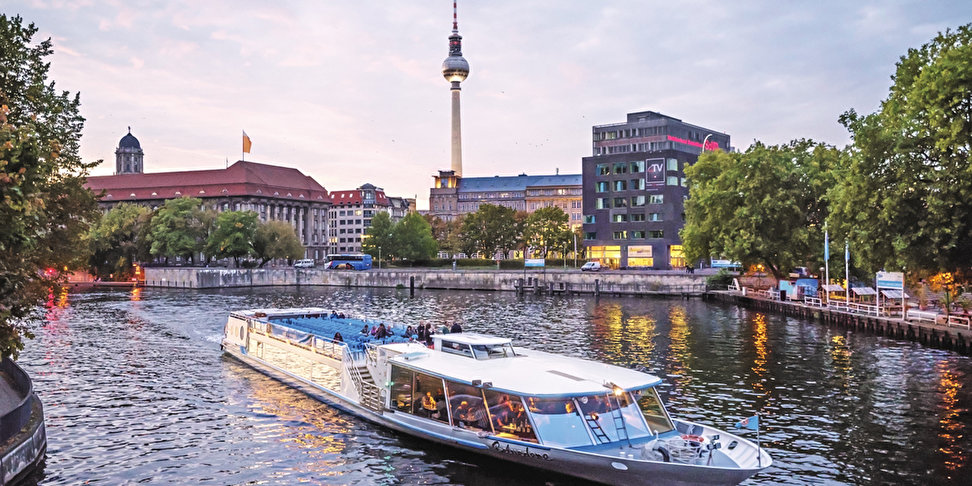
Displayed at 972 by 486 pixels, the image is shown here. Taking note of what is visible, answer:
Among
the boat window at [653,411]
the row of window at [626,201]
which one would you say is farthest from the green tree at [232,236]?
the boat window at [653,411]

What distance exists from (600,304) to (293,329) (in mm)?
59006

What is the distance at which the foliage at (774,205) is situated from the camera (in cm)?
8256

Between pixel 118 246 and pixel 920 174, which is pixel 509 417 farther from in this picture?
pixel 118 246

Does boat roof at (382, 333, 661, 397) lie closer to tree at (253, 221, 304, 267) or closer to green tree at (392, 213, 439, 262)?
tree at (253, 221, 304, 267)

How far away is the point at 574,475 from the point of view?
22797 millimetres

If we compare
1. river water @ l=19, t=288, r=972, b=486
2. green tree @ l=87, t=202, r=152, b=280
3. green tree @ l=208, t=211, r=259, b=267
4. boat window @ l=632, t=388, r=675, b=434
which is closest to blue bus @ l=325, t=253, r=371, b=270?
green tree @ l=208, t=211, r=259, b=267

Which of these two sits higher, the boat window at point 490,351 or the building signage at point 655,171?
the building signage at point 655,171

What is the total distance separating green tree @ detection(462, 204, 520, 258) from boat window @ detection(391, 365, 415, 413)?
141m

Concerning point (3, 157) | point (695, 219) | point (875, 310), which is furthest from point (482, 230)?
point (3, 157)

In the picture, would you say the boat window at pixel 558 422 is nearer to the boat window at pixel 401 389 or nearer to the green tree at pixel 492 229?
the boat window at pixel 401 389

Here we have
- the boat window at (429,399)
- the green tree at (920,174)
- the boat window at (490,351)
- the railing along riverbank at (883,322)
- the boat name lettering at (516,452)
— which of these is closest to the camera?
the boat name lettering at (516,452)

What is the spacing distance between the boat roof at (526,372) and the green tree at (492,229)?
140296 millimetres

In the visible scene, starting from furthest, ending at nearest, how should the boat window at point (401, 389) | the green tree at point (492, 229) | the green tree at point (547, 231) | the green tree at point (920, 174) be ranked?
the green tree at point (492, 229)
the green tree at point (547, 231)
the green tree at point (920, 174)
the boat window at point (401, 389)

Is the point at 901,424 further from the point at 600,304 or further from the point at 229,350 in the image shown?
the point at 600,304
